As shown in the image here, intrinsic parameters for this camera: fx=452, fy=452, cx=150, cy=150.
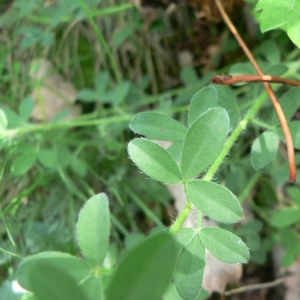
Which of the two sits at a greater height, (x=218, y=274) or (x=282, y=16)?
(x=282, y=16)

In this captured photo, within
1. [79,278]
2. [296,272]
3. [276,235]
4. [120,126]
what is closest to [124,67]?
[120,126]

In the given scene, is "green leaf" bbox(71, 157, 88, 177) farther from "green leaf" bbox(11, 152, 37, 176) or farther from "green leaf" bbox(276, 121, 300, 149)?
"green leaf" bbox(276, 121, 300, 149)

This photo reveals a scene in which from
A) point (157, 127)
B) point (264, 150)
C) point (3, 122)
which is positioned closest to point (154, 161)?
point (157, 127)

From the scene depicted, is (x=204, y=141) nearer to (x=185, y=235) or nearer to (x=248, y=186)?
(x=185, y=235)

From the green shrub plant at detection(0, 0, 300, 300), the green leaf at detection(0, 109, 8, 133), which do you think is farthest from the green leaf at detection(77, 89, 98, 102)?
the green leaf at detection(0, 109, 8, 133)

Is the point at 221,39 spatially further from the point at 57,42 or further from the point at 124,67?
the point at 57,42
